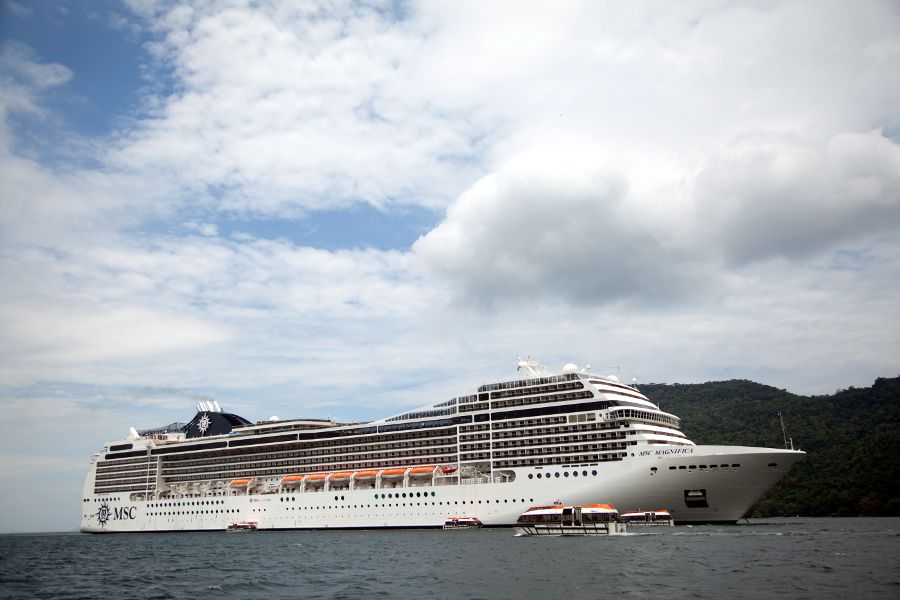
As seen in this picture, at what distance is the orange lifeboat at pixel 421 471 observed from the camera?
273 feet

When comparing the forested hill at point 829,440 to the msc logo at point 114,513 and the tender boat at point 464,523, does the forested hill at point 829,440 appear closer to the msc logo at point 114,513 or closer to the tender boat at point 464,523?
the tender boat at point 464,523

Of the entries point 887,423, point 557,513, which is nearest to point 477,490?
point 557,513

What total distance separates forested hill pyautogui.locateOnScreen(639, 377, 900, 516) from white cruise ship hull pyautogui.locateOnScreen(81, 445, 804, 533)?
71.9 meters

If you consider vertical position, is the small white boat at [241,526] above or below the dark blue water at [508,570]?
below

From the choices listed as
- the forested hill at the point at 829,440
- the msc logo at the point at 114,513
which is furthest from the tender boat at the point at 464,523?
the forested hill at the point at 829,440

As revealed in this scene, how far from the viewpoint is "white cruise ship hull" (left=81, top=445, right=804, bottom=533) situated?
2618 inches

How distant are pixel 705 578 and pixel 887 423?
14897 centimetres

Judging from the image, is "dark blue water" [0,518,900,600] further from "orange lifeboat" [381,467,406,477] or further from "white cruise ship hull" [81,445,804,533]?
"orange lifeboat" [381,467,406,477]

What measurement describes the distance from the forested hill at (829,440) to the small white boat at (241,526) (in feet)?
296

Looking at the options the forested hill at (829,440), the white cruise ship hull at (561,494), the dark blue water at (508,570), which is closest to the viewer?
the dark blue water at (508,570)

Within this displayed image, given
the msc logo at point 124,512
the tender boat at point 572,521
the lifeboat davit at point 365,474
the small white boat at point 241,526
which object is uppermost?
the lifeboat davit at point 365,474

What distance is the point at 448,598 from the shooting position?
1244 inches

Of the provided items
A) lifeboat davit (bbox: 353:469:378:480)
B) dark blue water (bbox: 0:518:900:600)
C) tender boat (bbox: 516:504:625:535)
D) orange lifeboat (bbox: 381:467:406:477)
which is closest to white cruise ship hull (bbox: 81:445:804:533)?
lifeboat davit (bbox: 353:469:378:480)

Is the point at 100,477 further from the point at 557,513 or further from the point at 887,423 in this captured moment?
the point at 887,423
